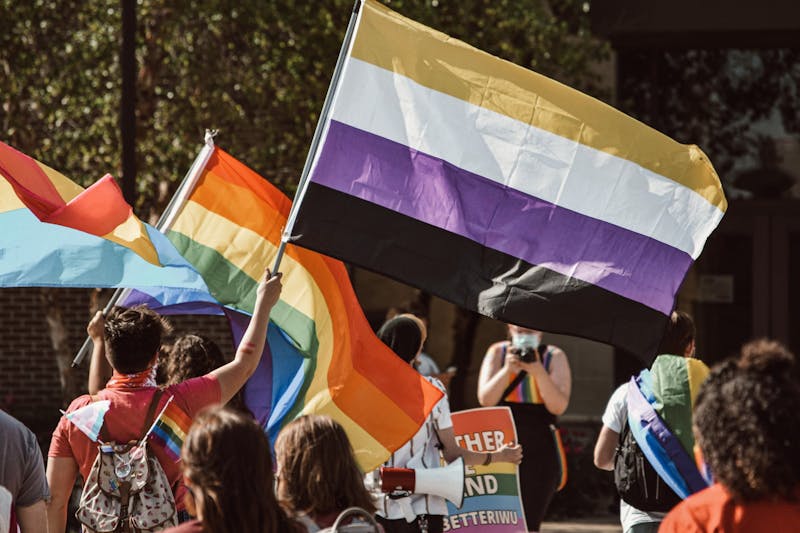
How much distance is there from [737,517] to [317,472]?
46.7 inches

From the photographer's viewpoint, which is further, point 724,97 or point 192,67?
point 724,97

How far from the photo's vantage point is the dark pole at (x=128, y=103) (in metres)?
9.41

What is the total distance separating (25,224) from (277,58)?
211 inches

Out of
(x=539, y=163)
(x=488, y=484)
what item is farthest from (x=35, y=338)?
(x=539, y=163)

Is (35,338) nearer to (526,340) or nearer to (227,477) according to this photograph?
(526,340)

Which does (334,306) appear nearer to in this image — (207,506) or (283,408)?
(283,408)

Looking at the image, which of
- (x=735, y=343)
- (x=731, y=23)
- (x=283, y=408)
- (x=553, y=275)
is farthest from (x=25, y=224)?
(x=735, y=343)

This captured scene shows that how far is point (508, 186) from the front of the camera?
5500 mm

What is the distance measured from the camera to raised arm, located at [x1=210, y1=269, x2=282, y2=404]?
16.1 feet

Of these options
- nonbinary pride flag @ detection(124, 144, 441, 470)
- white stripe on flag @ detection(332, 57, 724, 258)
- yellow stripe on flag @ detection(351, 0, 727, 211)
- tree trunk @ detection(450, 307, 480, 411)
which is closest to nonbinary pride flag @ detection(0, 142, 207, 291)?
nonbinary pride flag @ detection(124, 144, 441, 470)

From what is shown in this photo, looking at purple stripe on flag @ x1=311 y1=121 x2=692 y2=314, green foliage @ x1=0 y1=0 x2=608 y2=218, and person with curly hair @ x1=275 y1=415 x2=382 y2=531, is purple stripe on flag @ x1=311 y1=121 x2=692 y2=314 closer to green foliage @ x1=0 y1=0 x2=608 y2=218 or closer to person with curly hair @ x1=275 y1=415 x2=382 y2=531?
person with curly hair @ x1=275 y1=415 x2=382 y2=531

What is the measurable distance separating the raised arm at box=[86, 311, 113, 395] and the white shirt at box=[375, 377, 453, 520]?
1333 mm

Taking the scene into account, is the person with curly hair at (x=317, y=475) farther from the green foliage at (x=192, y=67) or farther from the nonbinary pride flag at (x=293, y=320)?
the green foliage at (x=192, y=67)

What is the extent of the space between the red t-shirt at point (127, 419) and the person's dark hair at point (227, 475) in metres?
1.47
